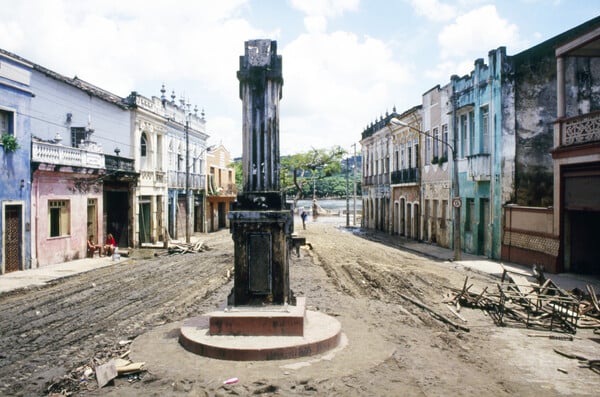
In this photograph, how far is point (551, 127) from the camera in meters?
18.5

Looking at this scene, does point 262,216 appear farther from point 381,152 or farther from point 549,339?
point 381,152

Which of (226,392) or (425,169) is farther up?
(425,169)

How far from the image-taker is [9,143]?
620 inches

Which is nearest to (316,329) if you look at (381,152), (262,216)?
(262,216)

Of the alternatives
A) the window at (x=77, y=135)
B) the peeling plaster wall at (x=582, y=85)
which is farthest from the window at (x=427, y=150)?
the window at (x=77, y=135)

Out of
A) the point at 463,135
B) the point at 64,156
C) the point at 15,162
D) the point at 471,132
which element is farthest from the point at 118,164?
the point at 471,132

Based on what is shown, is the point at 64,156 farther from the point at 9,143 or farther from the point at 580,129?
the point at 580,129

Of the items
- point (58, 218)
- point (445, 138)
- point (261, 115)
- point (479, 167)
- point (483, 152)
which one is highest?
point (445, 138)

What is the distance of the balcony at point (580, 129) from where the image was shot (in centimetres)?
1371

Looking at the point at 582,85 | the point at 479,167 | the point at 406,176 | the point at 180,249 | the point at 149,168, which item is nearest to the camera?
the point at 582,85

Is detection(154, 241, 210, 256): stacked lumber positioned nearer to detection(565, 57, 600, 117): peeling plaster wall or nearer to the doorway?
the doorway

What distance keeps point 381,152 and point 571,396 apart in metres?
32.9

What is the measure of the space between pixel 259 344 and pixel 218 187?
34.8 meters

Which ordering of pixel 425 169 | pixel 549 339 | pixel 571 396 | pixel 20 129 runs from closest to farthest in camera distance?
1. pixel 571 396
2. pixel 549 339
3. pixel 20 129
4. pixel 425 169
